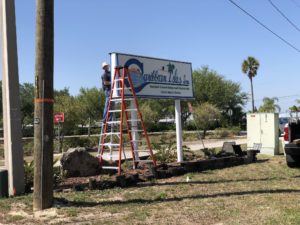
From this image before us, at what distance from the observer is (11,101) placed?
10.1 metres

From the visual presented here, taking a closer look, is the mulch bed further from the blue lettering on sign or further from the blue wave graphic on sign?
the blue lettering on sign

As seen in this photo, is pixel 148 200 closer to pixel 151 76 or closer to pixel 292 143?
pixel 151 76

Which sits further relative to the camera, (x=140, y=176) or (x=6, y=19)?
(x=140, y=176)

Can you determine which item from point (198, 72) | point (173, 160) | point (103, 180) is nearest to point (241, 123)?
point (198, 72)

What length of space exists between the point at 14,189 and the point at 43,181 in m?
2.09

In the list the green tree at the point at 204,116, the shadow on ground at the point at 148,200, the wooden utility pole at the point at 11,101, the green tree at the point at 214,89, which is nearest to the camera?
the shadow on ground at the point at 148,200

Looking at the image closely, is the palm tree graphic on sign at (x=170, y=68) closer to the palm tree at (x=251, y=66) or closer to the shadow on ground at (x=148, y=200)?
the shadow on ground at (x=148, y=200)

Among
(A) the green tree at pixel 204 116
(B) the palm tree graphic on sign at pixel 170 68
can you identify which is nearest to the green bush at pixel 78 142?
(A) the green tree at pixel 204 116

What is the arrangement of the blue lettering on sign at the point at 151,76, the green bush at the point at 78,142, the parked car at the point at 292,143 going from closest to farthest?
the blue lettering on sign at the point at 151,76
the parked car at the point at 292,143
the green bush at the point at 78,142

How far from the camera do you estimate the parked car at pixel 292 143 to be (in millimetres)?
13289

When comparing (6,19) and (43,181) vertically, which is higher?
(6,19)

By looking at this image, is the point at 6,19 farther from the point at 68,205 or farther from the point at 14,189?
the point at 68,205

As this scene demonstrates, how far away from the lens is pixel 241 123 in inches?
2613

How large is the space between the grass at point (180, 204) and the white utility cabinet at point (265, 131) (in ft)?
24.8
